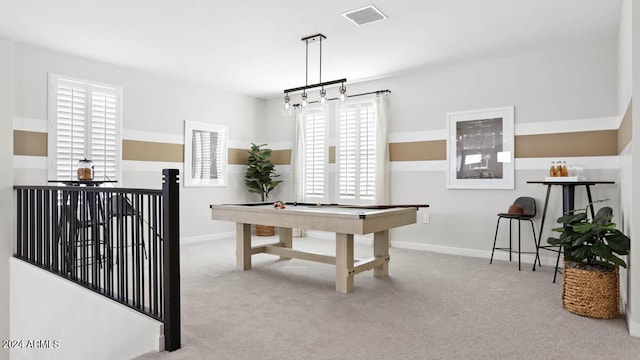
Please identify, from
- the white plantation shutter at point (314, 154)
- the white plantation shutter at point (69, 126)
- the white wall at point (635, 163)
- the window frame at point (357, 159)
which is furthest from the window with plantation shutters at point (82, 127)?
the white wall at point (635, 163)

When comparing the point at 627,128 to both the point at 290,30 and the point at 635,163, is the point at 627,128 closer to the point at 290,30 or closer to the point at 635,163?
the point at 635,163

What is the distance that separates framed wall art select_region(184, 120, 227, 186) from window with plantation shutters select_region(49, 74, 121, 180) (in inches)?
44.2

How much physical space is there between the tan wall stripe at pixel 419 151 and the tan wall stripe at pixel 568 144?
3.15ft

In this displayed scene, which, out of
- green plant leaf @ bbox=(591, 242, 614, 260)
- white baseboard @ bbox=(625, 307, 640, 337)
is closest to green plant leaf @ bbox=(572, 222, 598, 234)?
green plant leaf @ bbox=(591, 242, 614, 260)

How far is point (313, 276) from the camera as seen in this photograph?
4.09 m

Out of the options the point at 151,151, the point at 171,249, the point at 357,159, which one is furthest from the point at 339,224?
the point at 151,151

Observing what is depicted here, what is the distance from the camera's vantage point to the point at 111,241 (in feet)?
9.49

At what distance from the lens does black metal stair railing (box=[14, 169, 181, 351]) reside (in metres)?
2.41

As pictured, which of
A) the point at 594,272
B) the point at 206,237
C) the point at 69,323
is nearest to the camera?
the point at 594,272

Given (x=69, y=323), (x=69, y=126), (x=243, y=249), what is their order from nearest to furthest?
(x=69, y=323)
(x=243, y=249)
(x=69, y=126)

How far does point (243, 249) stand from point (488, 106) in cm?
356

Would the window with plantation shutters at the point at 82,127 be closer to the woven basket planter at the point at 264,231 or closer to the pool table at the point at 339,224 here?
the pool table at the point at 339,224

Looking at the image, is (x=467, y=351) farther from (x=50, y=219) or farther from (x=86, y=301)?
(x=50, y=219)

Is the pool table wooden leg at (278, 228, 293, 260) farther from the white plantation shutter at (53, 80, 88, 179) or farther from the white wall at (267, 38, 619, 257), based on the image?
the white plantation shutter at (53, 80, 88, 179)
